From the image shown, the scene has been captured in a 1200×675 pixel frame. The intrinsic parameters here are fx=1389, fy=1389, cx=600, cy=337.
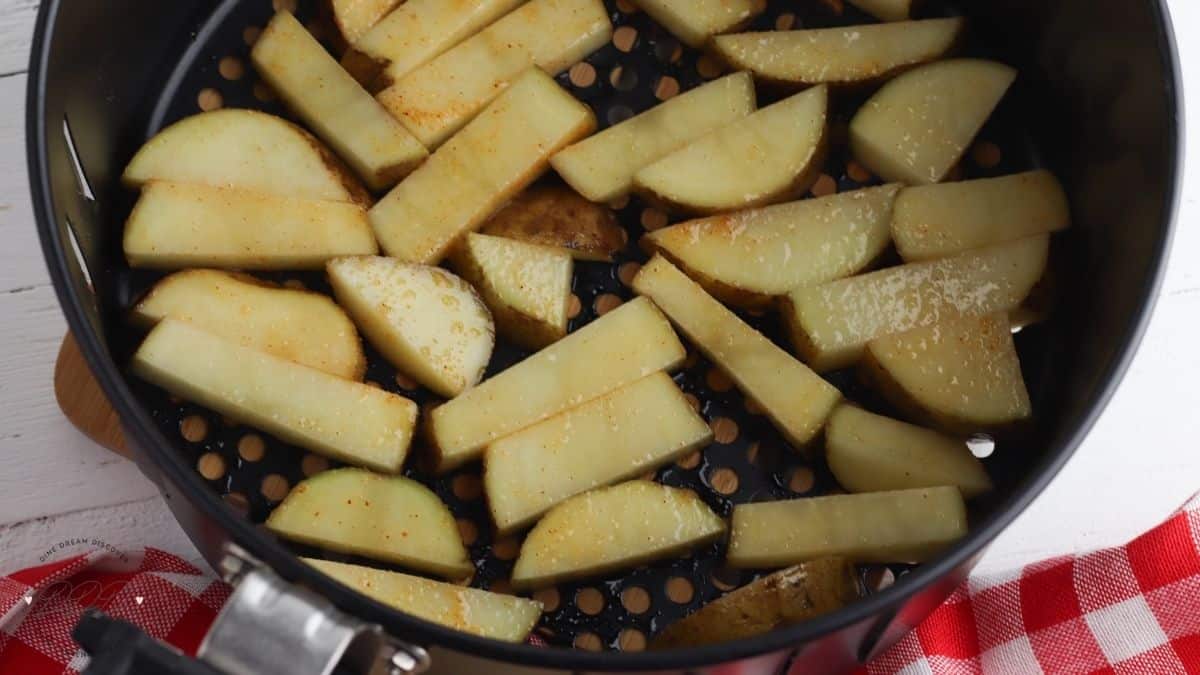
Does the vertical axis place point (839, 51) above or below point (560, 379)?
above

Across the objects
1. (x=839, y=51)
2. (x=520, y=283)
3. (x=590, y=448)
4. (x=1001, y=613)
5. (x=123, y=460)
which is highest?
(x=839, y=51)

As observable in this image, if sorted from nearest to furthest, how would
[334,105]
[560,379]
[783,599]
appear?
[783,599] < [560,379] < [334,105]

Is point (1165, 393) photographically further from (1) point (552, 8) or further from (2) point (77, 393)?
(2) point (77, 393)

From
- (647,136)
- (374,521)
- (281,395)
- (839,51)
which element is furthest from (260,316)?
(839,51)

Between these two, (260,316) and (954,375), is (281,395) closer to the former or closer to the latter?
(260,316)

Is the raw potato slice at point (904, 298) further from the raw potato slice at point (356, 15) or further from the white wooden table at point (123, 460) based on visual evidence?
the raw potato slice at point (356, 15)

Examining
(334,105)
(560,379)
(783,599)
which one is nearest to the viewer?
(783,599)

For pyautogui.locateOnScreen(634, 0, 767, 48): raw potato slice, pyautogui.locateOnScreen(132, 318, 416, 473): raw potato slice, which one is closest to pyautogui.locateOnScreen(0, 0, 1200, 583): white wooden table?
pyautogui.locateOnScreen(132, 318, 416, 473): raw potato slice

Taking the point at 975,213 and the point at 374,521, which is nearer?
the point at 374,521
